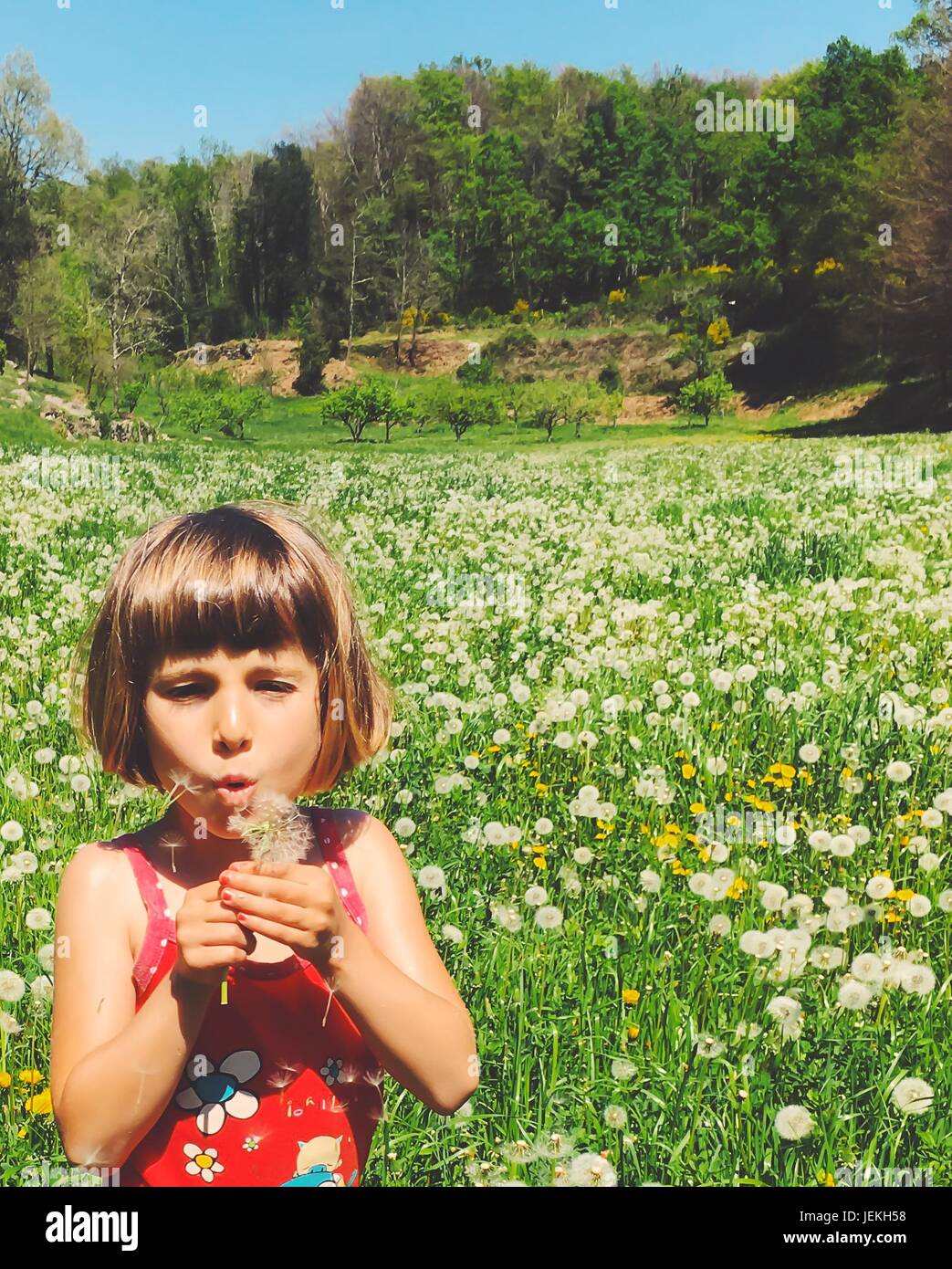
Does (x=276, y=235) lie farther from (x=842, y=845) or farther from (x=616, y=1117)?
(x=616, y=1117)

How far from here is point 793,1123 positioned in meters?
2.06

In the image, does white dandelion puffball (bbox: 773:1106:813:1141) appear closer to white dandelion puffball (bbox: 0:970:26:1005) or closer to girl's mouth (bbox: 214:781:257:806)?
girl's mouth (bbox: 214:781:257:806)

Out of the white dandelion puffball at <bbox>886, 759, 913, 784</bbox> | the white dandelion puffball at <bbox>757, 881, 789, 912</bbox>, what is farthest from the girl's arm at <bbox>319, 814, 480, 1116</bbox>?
the white dandelion puffball at <bbox>886, 759, 913, 784</bbox>

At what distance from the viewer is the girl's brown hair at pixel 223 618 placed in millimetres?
1896

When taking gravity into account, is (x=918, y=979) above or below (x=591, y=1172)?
above

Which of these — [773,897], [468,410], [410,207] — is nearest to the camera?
[773,897]

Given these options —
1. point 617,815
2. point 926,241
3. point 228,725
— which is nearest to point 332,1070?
point 228,725

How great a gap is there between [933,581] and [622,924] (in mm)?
3400

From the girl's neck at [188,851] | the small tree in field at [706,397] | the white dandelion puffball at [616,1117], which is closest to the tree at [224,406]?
the girl's neck at [188,851]

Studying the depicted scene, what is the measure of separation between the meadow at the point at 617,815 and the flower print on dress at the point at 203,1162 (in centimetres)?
34

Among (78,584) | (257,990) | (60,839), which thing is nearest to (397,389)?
(78,584)

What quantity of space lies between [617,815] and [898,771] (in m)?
0.84

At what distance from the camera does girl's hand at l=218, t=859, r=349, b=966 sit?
5.01ft
